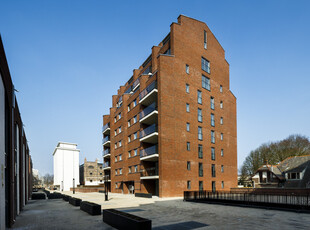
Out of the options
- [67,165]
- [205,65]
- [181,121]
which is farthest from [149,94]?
[67,165]

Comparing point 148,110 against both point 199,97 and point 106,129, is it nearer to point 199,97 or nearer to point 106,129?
point 199,97

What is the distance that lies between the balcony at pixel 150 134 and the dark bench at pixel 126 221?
20291 millimetres

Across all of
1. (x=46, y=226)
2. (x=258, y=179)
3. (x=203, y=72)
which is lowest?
(x=258, y=179)

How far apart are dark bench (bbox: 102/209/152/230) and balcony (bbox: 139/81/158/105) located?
2268 cm

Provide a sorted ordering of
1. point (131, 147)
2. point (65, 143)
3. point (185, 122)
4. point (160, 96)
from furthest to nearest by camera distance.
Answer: point (65, 143) → point (131, 147) → point (185, 122) → point (160, 96)

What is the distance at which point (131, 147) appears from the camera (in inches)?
1665

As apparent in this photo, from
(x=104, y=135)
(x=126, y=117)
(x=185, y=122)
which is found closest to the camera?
(x=185, y=122)

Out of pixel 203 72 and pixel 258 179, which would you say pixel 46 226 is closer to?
pixel 203 72

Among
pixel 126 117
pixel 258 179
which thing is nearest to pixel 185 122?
pixel 126 117

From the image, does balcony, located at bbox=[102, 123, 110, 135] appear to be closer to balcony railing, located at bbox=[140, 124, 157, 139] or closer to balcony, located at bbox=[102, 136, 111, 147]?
balcony, located at bbox=[102, 136, 111, 147]

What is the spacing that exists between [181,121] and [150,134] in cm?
448

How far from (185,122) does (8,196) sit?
981 inches

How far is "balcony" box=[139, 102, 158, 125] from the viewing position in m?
33.8

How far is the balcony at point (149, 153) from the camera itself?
3284cm
